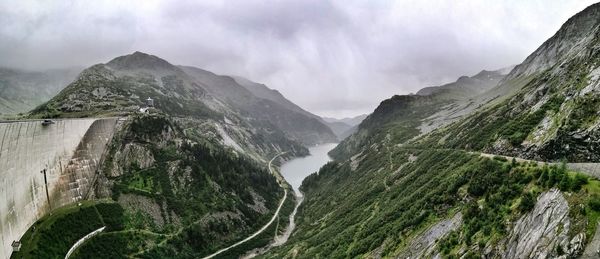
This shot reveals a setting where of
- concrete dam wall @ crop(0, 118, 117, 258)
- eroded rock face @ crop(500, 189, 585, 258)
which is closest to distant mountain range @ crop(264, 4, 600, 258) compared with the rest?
eroded rock face @ crop(500, 189, 585, 258)

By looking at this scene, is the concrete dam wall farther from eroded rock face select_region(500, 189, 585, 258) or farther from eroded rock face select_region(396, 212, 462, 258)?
eroded rock face select_region(500, 189, 585, 258)

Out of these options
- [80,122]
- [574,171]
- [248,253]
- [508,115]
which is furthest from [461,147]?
[80,122]

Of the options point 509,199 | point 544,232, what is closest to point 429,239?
point 509,199

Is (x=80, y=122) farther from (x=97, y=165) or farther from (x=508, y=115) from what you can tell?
(x=508, y=115)

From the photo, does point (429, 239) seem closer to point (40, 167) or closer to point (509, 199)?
point (509, 199)

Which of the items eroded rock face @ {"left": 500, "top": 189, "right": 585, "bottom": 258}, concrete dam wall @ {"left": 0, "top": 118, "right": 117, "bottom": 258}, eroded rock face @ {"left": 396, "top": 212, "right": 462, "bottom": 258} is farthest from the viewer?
concrete dam wall @ {"left": 0, "top": 118, "right": 117, "bottom": 258}
